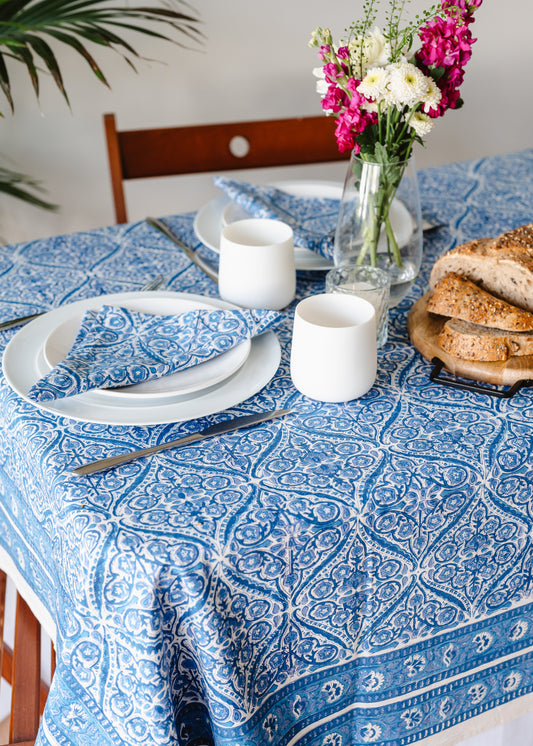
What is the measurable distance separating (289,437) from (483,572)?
25cm

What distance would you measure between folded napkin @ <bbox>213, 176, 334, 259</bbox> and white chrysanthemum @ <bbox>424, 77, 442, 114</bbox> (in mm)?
339

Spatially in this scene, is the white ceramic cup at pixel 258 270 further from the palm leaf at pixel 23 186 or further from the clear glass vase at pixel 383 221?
the palm leaf at pixel 23 186

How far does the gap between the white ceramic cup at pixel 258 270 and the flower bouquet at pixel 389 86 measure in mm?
132

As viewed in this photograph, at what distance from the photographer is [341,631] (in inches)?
29.5

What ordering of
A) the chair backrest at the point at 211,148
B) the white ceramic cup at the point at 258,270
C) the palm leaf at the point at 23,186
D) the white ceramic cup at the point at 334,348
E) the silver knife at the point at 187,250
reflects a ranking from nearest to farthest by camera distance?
the white ceramic cup at the point at 334,348
the white ceramic cup at the point at 258,270
the silver knife at the point at 187,250
the chair backrest at the point at 211,148
the palm leaf at the point at 23,186

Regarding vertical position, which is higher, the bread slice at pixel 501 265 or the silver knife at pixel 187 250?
the bread slice at pixel 501 265

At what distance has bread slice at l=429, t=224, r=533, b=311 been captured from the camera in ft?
3.23

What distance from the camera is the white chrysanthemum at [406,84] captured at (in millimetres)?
893

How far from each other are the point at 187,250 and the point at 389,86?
495 millimetres

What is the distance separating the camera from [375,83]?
902 millimetres

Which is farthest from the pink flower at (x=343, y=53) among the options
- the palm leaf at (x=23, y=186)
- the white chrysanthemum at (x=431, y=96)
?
the palm leaf at (x=23, y=186)

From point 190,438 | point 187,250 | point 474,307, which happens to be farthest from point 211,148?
point 190,438

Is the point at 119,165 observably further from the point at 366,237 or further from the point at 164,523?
the point at 164,523

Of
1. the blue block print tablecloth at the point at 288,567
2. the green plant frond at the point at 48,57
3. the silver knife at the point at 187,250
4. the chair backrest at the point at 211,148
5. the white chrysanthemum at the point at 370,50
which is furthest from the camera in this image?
the chair backrest at the point at 211,148
